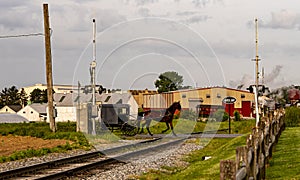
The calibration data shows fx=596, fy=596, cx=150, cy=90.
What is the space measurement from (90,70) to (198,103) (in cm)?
1854

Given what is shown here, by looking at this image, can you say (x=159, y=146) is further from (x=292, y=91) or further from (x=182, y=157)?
(x=292, y=91)

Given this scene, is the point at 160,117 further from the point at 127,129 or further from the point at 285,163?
the point at 285,163

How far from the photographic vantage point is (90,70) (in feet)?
107

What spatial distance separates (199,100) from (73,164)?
33811 mm

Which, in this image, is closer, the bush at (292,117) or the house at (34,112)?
the bush at (292,117)

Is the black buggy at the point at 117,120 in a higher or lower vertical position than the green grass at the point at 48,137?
higher

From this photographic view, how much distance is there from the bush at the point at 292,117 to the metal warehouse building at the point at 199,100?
230 inches

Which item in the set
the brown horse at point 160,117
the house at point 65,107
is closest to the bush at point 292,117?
the brown horse at point 160,117

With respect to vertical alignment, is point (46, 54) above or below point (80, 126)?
above

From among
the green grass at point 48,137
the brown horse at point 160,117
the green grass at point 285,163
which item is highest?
the brown horse at point 160,117

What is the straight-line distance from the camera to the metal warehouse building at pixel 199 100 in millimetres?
37781

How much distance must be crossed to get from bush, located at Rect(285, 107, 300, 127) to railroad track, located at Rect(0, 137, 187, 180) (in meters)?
11.4

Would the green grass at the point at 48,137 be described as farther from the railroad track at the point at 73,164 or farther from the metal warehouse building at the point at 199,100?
the metal warehouse building at the point at 199,100

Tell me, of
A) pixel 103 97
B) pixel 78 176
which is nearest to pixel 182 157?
pixel 78 176
